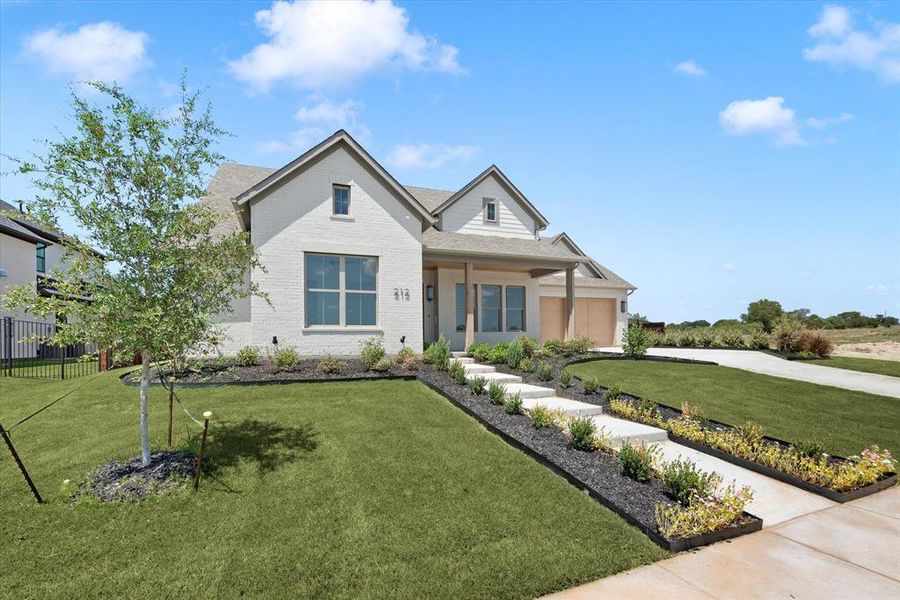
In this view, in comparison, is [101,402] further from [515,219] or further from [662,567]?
[515,219]

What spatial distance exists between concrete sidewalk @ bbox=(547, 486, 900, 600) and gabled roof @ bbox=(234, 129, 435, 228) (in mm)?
11826

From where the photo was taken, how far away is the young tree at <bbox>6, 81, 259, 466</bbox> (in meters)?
5.36

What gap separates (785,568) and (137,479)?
718 cm

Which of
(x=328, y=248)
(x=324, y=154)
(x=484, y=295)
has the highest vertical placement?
(x=324, y=154)

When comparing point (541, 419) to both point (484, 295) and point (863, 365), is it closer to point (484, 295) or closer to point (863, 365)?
point (484, 295)

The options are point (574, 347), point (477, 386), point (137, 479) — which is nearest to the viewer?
point (137, 479)

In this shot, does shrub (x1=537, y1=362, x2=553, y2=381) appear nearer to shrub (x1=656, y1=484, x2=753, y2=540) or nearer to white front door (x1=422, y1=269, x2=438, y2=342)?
shrub (x1=656, y1=484, x2=753, y2=540)

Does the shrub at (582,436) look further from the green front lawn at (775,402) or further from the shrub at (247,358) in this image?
the shrub at (247,358)

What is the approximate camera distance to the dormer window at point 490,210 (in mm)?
19391

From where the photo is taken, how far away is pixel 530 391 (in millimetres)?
10438

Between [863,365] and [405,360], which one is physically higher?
[405,360]

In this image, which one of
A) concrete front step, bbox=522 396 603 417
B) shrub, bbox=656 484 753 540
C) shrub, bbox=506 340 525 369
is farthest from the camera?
shrub, bbox=506 340 525 369

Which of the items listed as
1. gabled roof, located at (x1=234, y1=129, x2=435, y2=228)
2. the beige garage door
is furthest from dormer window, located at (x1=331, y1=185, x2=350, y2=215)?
the beige garage door

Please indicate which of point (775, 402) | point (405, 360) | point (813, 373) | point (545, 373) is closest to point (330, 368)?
point (405, 360)
